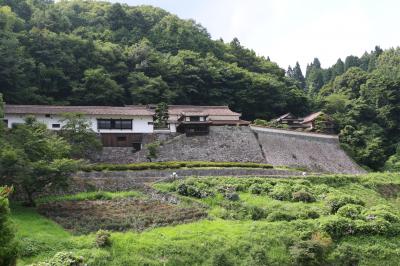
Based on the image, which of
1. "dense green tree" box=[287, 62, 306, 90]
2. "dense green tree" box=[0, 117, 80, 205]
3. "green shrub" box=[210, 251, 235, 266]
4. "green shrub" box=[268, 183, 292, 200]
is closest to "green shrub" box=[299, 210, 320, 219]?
"green shrub" box=[268, 183, 292, 200]

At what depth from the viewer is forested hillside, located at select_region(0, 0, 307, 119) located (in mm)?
56750

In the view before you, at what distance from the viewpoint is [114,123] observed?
47.9m

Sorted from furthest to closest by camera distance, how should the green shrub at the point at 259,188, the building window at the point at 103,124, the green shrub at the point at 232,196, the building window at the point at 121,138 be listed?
1. the building window at the point at 121,138
2. the building window at the point at 103,124
3. the green shrub at the point at 259,188
4. the green shrub at the point at 232,196

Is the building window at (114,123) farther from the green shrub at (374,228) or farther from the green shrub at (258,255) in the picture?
the green shrub at (374,228)

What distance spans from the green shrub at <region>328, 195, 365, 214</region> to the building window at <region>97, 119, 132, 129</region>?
21709 mm

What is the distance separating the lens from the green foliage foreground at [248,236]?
24.5 meters

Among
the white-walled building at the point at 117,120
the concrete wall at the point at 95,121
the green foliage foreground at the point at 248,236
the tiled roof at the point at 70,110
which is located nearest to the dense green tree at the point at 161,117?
the white-walled building at the point at 117,120

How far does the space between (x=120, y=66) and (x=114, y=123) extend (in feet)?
58.9

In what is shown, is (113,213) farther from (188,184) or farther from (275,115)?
(275,115)

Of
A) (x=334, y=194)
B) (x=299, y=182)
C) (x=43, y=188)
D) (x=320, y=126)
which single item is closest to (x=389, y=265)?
(x=334, y=194)

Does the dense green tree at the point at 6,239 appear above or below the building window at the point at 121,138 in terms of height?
below

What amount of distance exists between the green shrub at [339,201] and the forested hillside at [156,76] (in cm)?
2409

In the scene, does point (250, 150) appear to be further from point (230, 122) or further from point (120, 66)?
point (120, 66)

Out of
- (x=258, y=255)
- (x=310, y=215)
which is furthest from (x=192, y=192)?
(x=258, y=255)
